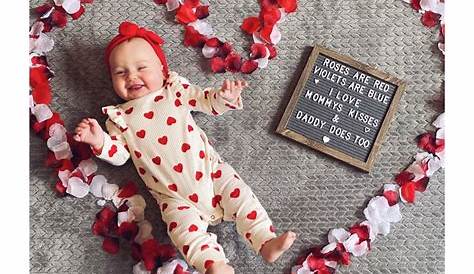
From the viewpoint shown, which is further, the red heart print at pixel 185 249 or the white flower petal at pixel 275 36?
the white flower petal at pixel 275 36

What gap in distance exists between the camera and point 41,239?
1.43 metres

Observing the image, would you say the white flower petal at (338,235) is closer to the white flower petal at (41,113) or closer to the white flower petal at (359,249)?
the white flower petal at (359,249)

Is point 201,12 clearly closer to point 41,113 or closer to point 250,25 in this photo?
point 250,25

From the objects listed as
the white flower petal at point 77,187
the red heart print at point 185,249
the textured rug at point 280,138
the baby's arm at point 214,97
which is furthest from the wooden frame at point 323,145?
the white flower petal at point 77,187

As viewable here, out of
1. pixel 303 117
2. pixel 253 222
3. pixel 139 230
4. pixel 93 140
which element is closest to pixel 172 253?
pixel 139 230

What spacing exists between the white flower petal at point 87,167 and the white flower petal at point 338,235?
0.54 m

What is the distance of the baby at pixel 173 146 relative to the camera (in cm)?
137

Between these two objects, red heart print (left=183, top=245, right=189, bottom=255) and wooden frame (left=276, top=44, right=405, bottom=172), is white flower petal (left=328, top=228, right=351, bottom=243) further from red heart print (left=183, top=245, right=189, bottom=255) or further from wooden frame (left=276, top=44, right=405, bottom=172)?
red heart print (left=183, top=245, right=189, bottom=255)

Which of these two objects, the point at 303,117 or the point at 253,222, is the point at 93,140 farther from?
the point at 303,117

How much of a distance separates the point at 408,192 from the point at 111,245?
0.66 m

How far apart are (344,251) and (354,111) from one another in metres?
0.32

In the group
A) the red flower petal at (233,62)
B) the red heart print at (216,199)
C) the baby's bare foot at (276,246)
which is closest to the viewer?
the baby's bare foot at (276,246)

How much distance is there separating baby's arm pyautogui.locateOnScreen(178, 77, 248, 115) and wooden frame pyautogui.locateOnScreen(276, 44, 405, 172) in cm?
13

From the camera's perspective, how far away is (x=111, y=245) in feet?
4.66
